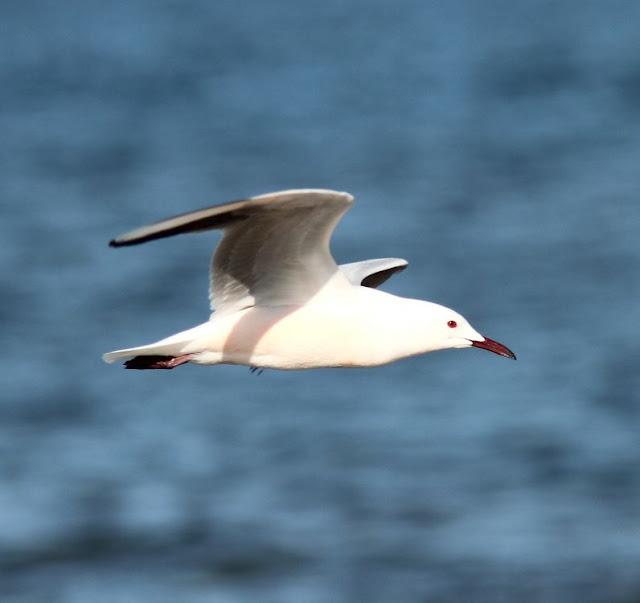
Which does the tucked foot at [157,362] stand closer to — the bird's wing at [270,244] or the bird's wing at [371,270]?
the bird's wing at [270,244]

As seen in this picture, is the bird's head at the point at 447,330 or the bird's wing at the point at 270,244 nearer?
the bird's wing at the point at 270,244

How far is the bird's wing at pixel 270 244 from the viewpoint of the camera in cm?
955

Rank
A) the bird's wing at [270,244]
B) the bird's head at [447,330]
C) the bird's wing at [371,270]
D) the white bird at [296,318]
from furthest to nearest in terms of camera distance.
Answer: the bird's wing at [371,270]
the bird's head at [447,330]
the white bird at [296,318]
the bird's wing at [270,244]

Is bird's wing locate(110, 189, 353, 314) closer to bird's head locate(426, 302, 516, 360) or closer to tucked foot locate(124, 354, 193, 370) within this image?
tucked foot locate(124, 354, 193, 370)

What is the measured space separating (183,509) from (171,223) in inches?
278

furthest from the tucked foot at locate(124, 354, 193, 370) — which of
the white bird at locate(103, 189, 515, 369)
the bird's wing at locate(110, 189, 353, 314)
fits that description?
the bird's wing at locate(110, 189, 353, 314)

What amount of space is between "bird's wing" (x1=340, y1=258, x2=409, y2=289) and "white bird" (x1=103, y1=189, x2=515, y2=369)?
1188mm

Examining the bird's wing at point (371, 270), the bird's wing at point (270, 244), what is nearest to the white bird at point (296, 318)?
the bird's wing at point (270, 244)

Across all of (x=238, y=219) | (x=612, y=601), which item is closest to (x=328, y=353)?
(x=238, y=219)

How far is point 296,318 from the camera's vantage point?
1059 centimetres

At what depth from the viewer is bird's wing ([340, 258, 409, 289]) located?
11984 mm

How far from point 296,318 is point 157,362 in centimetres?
96

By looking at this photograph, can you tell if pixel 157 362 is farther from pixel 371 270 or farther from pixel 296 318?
pixel 371 270

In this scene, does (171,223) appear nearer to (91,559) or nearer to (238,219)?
(238,219)
